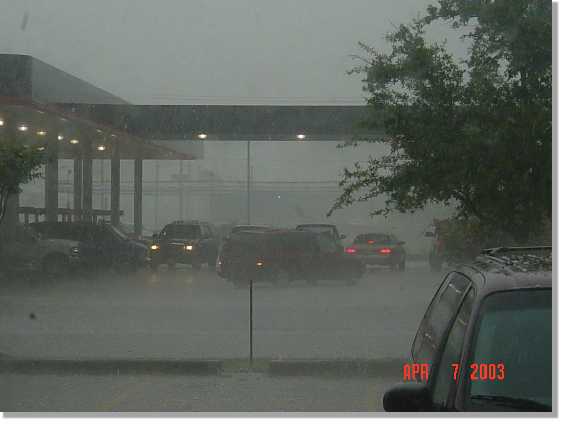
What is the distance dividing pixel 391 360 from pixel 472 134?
7.19 feet

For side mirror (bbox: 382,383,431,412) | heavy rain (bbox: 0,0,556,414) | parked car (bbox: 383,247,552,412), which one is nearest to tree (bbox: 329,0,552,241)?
heavy rain (bbox: 0,0,556,414)

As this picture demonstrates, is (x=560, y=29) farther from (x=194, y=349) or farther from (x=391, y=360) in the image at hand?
(x=194, y=349)

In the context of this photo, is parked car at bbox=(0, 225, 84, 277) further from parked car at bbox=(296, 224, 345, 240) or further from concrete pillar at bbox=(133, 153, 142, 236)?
parked car at bbox=(296, 224, 345, 240)

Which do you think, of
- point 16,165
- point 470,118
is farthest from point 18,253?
point 470,118

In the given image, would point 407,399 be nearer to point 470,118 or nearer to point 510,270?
point 510,270

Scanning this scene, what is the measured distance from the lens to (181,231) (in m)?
7.35

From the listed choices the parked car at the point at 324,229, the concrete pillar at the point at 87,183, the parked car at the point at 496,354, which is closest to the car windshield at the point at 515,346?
the parked car at the point at 496,354

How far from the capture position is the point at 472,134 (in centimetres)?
659

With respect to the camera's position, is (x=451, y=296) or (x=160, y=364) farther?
(x=160, y=364)

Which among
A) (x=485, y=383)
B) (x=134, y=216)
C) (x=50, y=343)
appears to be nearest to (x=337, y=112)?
(x=134, y=216)

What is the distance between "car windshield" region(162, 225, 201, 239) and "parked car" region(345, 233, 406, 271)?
55.6 inches

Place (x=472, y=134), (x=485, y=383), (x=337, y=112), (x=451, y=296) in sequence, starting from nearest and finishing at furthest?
(x=485, y=383) < (x=451, y=296) < (x=472, y=134) < (x=337, y=112)

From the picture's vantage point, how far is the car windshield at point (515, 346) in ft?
9.12

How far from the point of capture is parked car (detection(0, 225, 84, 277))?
758cm
